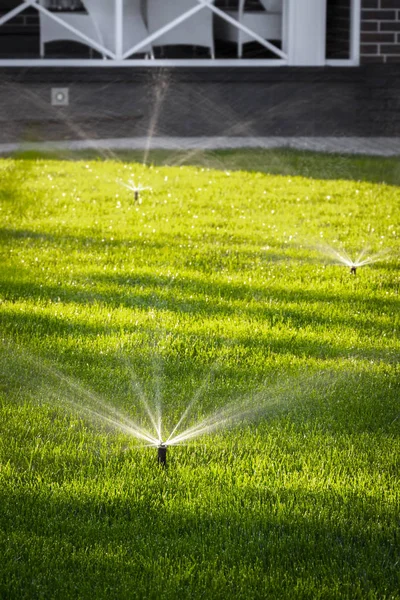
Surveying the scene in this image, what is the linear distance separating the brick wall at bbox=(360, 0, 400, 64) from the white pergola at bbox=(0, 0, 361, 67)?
0.09 meters

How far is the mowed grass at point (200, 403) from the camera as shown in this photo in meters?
2.54

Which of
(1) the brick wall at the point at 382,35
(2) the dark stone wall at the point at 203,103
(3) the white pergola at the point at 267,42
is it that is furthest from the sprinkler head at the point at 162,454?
(1) the brick wall at the point at 382,35

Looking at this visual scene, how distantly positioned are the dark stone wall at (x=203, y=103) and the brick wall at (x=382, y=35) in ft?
0.57

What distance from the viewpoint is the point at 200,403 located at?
3.55 m

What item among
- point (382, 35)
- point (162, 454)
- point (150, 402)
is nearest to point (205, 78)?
point (382, 35)

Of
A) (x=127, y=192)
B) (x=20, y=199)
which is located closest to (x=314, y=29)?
(x=127, y=192)

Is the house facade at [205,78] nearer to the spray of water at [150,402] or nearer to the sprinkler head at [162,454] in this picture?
the spray of water at [150,402]

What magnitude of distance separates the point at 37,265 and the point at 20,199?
6.51ft

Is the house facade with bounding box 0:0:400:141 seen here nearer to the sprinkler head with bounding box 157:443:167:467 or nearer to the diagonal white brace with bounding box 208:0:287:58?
the diagonal white brace with bounding box 208:0:287:58

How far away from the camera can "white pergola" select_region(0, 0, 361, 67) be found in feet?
35.0

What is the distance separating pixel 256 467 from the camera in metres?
3.05

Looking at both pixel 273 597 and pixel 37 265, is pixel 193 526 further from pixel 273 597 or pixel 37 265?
pixel 37 265

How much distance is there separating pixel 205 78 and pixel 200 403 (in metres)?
7.56

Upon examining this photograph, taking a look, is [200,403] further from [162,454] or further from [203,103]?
[203,103]
